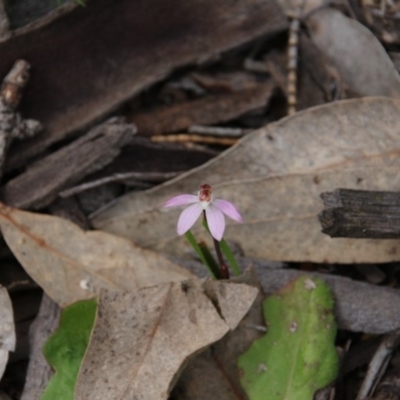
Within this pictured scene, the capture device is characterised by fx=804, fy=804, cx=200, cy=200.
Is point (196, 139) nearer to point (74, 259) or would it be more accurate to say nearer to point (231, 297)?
point (74, 259)

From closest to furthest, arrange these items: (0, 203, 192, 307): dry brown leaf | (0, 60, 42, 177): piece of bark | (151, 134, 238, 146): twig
Answer: (0, 203, 192, 307): dry brown leaf
(0, 60, 42, 177): piece of bark
(151, 134, 238, 146): twig

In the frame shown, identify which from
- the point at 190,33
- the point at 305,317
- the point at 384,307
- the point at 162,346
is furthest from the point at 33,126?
the point at 384,307

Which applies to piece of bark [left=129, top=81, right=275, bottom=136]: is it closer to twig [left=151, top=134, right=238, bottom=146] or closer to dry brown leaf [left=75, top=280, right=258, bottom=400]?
twig [left=151, top=134, right=238, bottom=146]

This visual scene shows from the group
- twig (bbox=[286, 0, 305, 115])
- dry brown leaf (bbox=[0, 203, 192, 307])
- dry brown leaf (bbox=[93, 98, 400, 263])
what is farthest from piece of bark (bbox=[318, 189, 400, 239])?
twig (bbox=[286, 0, 305, 115])

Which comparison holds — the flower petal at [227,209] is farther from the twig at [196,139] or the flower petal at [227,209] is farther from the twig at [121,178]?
the twig at [196,139]

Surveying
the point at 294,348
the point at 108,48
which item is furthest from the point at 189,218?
the point at 108,48

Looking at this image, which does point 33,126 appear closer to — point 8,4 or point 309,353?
point 8,4
